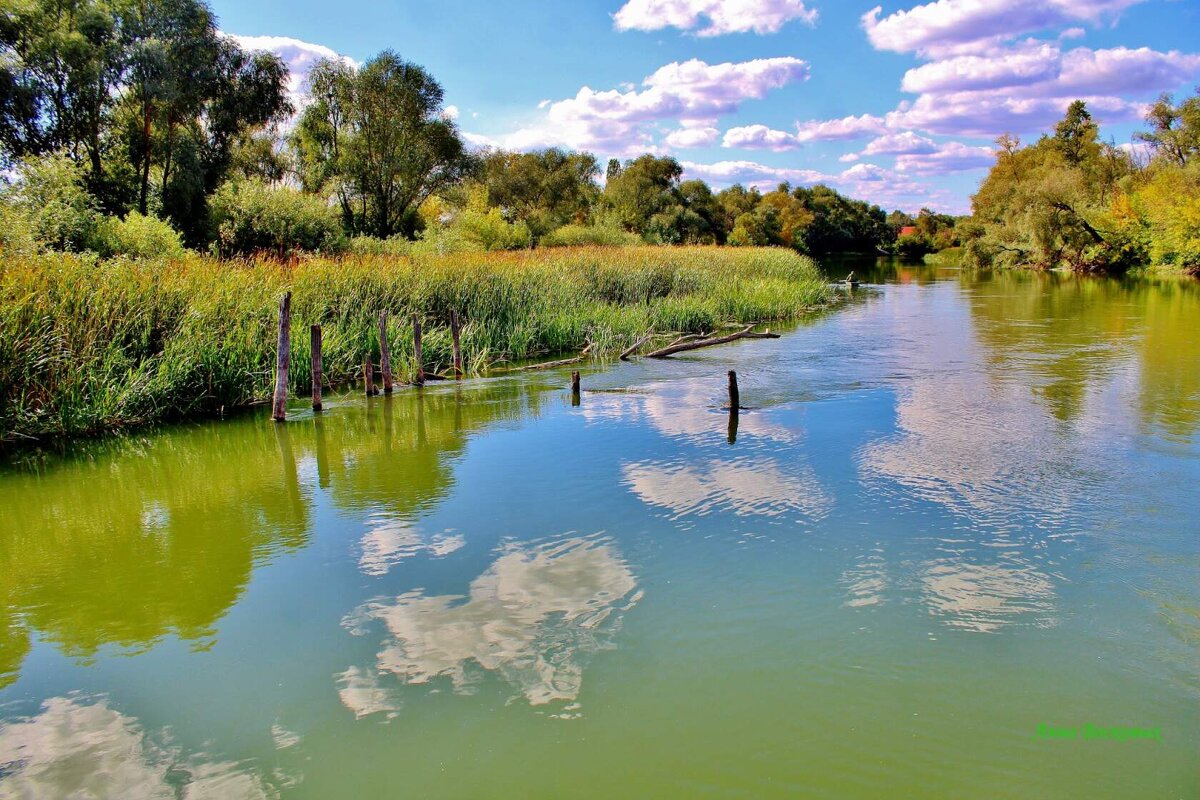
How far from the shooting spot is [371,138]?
41.8 metres

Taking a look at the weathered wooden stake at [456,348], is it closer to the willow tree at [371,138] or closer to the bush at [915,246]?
the willow tree at [371,138]

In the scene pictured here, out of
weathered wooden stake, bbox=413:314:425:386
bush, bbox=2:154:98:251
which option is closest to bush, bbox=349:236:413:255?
bush, bbox=2:154:98:251

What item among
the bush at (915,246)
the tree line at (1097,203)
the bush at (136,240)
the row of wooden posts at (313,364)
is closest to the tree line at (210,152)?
the bush at (136,240)

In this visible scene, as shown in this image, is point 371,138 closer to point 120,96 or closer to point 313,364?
point 120,96

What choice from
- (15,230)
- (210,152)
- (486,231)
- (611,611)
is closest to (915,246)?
(486,231)

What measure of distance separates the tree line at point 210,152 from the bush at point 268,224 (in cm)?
6

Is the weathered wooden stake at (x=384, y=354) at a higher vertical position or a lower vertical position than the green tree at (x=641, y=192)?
lower

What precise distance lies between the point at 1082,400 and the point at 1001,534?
755 centimetres

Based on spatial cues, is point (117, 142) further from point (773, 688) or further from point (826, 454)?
point (773, 688)

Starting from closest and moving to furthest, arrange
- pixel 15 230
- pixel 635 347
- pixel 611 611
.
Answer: pixel 611 611 < pixel 15 230 < pixel 635 347

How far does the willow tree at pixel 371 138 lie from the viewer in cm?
4138

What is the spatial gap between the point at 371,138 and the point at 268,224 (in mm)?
15793

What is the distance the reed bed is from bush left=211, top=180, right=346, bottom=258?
778 cm

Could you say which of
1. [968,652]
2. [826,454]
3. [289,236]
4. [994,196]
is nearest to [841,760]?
[968,652]
